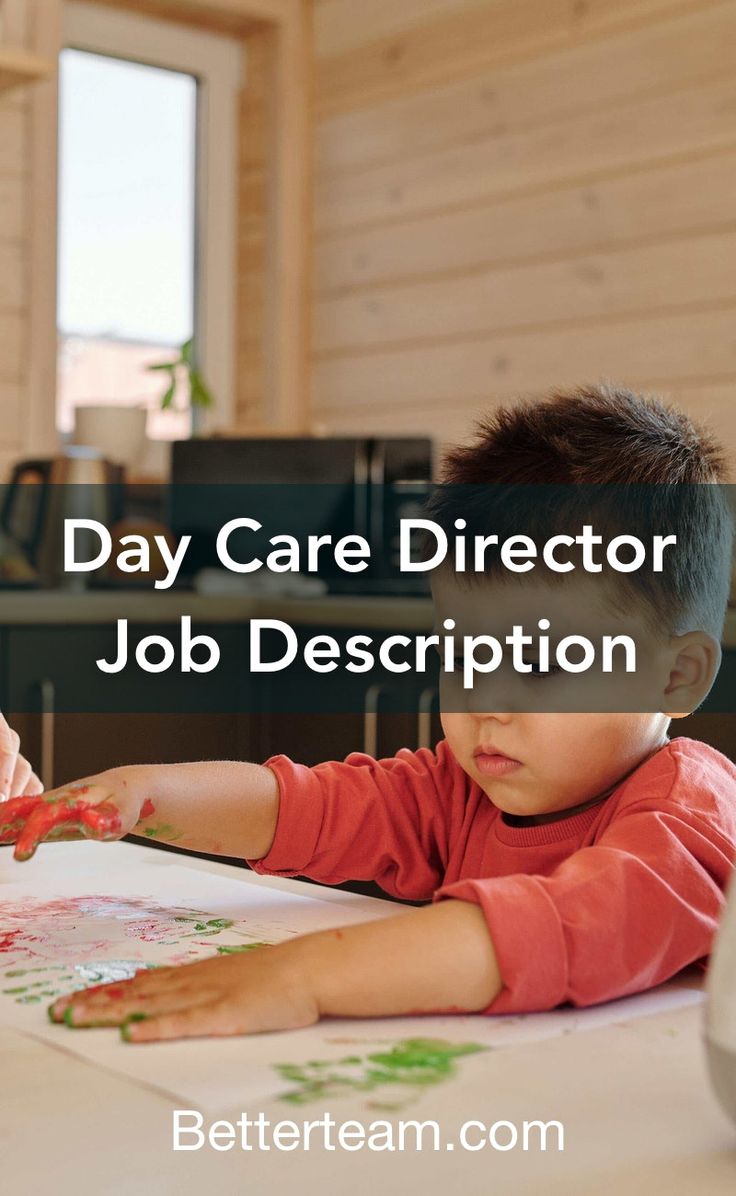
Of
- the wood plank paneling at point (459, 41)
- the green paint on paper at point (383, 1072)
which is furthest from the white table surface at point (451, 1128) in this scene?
the wood plank paneling at point (459, 41)

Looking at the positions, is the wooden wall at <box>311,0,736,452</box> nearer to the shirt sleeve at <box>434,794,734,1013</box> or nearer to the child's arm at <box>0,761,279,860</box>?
the child's arm at <box>0,761,279,860</box>

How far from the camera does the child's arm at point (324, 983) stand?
0.52 metres

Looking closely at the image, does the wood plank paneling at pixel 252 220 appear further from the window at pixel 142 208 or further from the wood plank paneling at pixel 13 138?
the wood plank paneling at pixel 13 138

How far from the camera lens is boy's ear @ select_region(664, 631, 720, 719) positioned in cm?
81

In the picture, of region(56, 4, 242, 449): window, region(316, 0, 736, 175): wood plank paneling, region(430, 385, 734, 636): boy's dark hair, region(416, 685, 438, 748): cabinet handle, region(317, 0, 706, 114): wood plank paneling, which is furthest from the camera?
region(56, 4, 242, 449): window

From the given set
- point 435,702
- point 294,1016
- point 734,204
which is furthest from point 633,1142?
point 734,204

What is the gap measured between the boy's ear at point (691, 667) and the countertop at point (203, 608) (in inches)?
55.6

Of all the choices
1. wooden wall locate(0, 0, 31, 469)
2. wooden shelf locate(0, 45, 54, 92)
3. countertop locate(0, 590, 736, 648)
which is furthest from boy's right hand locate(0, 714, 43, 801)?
wooden wall locate(0, 0, 31, 469)

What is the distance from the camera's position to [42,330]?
324 cm

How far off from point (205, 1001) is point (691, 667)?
1.27 ft

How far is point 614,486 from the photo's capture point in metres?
0.82

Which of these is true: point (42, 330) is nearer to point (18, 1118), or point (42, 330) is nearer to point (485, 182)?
point (485, 182)

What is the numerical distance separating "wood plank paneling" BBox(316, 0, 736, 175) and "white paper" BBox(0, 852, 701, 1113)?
2.33 m

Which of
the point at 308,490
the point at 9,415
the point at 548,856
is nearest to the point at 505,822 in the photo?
the point at 548,856
